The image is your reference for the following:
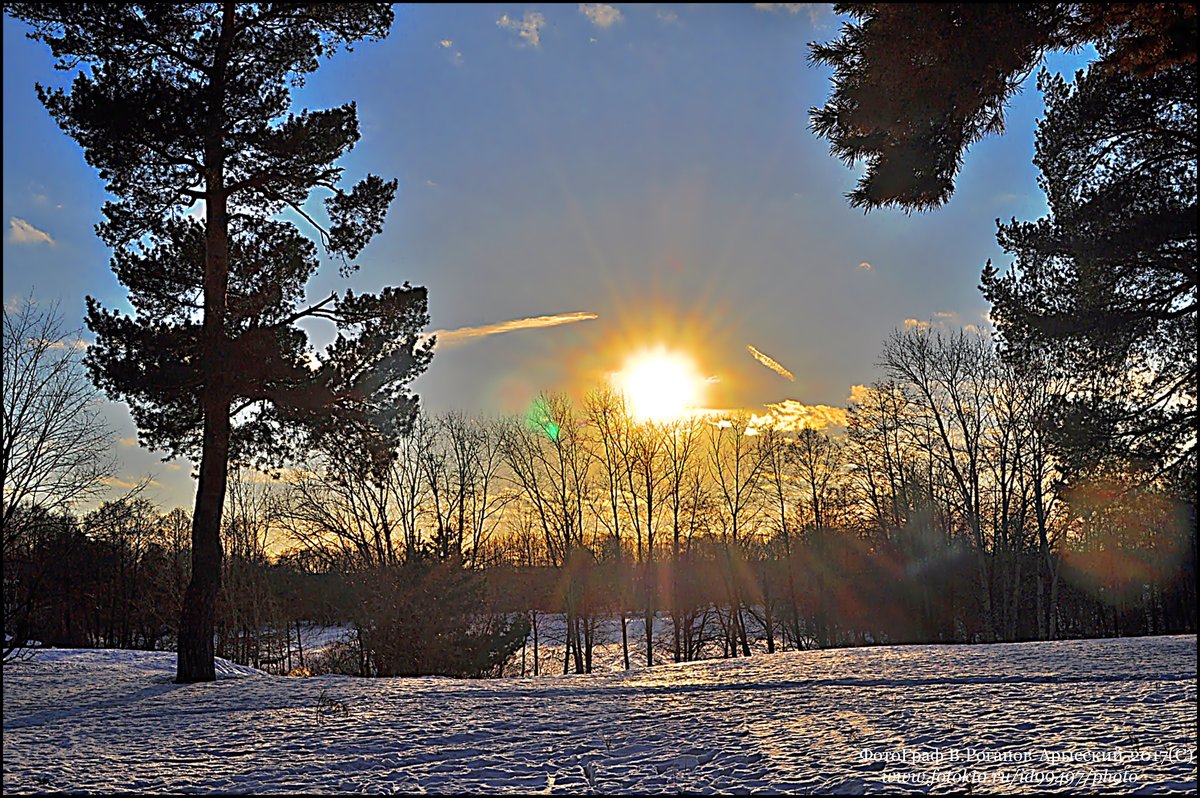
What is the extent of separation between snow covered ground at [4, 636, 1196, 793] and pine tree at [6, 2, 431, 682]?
12.8 ft

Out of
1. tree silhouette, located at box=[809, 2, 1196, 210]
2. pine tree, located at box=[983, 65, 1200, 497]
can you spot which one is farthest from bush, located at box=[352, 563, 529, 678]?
tree silhouette, located at box=[809, 2, 1196, 210]

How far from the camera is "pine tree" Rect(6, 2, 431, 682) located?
13375mm

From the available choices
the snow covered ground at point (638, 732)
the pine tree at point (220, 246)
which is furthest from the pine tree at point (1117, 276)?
the pine tree at point (220, 246)

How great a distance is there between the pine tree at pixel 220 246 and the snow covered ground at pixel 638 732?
3909 millimetres

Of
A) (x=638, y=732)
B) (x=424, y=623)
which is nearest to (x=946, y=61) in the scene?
(x=638, y=732)

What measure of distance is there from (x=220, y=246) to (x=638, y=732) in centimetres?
1049

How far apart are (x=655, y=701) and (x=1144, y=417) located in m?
8.96

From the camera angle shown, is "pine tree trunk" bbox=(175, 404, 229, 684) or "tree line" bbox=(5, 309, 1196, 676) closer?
"pine tree trunk" bbox=(175, 404, 229, 684)

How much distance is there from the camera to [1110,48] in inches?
294

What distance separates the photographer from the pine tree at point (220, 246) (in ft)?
43.9

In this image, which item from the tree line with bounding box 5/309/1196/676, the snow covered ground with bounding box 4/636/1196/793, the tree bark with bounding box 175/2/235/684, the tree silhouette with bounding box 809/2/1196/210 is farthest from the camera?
the tree line with bounding box 5/309/1196/676

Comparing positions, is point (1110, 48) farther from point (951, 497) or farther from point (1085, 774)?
point (951, 497)

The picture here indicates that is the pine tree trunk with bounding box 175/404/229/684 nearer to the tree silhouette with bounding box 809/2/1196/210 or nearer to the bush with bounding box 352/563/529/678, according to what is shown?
the bush with bounding box 352/563/529/678

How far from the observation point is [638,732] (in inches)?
333
